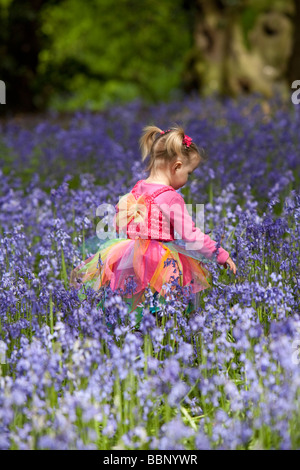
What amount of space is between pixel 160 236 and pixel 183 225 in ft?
0.57

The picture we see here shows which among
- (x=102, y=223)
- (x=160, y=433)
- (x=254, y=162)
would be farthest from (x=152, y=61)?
(x=160, y=433)

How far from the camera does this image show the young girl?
3348 millimetres

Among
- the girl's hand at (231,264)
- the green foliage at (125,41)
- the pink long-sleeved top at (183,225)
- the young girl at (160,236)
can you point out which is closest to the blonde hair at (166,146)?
the young girl at (160,236)

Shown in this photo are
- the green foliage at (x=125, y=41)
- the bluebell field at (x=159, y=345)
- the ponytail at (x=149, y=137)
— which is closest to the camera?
the bluebell field at (x=159, y=345)

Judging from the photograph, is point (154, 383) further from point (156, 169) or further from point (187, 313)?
point (156, 169)

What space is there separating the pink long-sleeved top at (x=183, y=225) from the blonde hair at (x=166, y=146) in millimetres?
173

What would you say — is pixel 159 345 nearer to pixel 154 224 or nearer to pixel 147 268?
pixel 147 268

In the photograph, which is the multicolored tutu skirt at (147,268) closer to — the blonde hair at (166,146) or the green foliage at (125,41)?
the blonde hair at (166,146)

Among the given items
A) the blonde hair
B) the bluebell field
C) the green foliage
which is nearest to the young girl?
the blonde hair

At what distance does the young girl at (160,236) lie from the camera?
335 centimetres

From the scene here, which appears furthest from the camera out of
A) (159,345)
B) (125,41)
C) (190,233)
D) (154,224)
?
(125,41)

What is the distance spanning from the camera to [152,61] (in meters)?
22.2

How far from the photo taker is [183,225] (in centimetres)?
335

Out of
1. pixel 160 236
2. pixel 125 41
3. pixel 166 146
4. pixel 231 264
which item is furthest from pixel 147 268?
pixel 125 41
